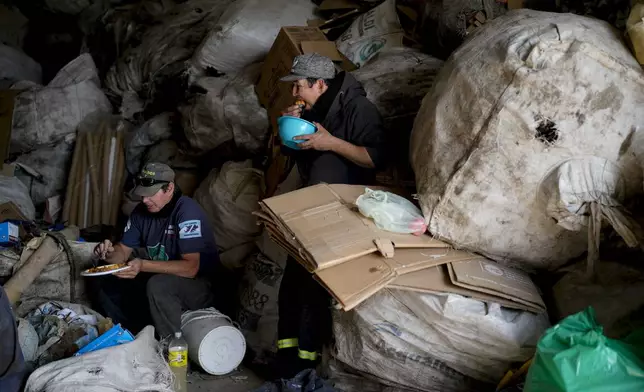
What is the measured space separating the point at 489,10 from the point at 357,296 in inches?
66.6

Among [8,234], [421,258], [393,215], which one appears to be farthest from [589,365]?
[8,234]

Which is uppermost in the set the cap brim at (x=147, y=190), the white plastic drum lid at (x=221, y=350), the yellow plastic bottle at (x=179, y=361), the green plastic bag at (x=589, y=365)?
the green plastic bag at (x=589, y=365)

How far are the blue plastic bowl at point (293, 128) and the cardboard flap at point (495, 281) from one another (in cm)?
78

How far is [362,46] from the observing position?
11.3ft

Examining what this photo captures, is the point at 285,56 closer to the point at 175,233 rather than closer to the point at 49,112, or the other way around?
the point at 175,233

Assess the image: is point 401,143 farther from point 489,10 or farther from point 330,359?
point 330,359

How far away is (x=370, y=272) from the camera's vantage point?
80.9 inches

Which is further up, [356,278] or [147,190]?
[356,278]

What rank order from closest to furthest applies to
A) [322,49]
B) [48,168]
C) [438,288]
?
1. [438,288]
2. [322,49]
3. [48,168]

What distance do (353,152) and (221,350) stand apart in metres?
1.08

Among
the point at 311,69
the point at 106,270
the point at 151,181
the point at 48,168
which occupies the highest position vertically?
the point at 311,69

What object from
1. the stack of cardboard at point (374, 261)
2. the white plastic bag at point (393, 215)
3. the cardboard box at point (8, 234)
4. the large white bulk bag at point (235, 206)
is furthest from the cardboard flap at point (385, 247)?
the cardboard box at point (8, 234)

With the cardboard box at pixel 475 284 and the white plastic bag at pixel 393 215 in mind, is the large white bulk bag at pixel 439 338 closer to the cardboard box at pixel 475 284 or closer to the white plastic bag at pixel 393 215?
the cardboard box at pixel 475 284

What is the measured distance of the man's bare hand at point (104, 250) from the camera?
3146mm
